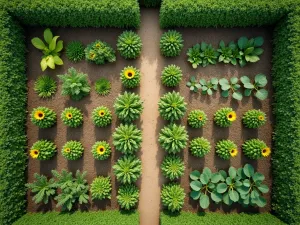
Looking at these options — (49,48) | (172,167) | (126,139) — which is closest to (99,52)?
(49,48)

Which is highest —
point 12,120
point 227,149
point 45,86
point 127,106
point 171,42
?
point 171,42

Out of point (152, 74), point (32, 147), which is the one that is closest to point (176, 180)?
point (152, 74)

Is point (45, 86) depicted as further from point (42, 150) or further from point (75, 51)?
point (42, 150)

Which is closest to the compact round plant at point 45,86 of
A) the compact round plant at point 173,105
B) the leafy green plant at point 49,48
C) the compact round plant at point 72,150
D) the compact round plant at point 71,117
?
the leafy green plant at point 49,48

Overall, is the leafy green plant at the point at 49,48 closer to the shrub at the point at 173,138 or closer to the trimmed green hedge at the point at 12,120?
the trimmed green hedge at the point at 12,120

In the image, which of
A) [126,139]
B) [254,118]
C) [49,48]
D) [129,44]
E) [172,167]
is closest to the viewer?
[126,139]

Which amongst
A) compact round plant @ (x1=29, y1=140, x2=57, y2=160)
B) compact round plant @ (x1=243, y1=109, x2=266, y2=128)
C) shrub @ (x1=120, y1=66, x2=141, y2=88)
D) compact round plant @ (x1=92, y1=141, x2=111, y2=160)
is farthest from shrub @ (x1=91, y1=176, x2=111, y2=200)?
compact round plant @ (x1=243, y1=109, x2=266, y2=128)
